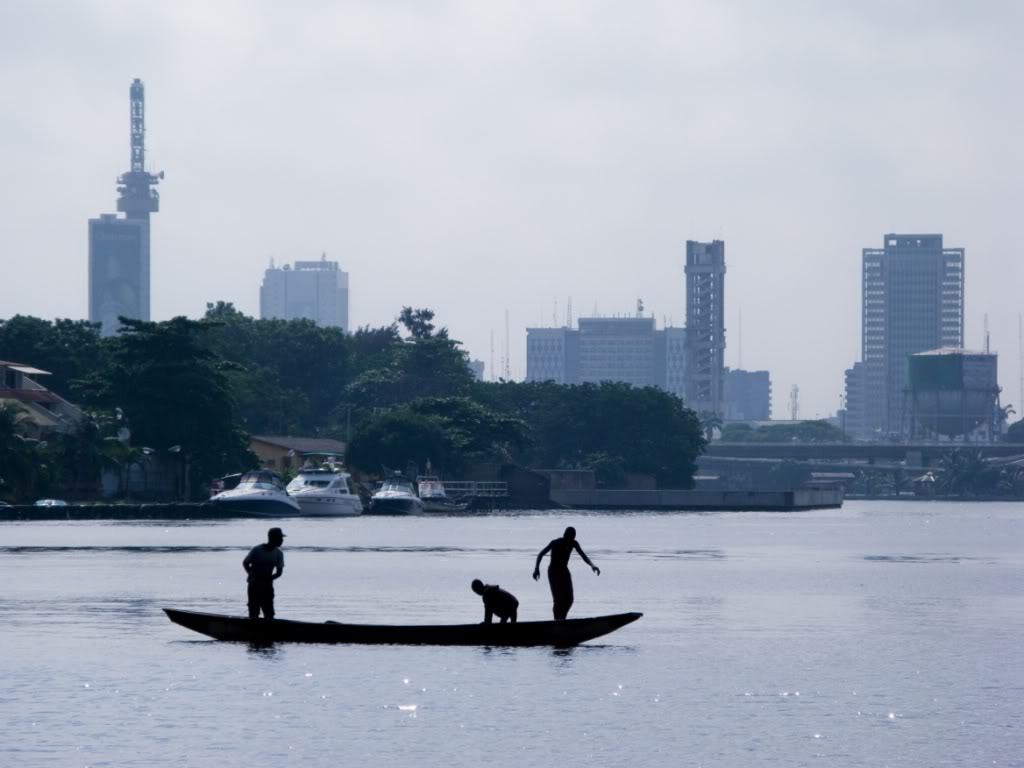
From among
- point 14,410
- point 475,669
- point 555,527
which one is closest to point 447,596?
point 475,669

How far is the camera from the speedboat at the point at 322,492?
150125mm

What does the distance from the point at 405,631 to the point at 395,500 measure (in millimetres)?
123106

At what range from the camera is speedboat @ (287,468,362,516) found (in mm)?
150125

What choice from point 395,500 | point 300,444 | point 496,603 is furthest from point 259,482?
point 496,603

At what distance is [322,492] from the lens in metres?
151

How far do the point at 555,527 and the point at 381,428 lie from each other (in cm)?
4310

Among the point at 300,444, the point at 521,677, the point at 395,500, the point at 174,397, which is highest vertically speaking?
the point at 174,397

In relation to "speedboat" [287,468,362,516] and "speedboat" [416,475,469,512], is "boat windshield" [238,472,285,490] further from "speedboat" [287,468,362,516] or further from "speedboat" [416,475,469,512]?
"speedboat" [416,475,469,512]

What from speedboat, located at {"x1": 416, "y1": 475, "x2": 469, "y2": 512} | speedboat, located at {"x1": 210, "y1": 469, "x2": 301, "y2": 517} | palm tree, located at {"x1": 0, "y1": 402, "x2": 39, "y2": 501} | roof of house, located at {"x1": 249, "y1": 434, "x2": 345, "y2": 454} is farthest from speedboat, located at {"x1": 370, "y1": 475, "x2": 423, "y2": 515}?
palm tree, located at {"x1": 0, "y1": 402, "x2": 39, "y2": 501}

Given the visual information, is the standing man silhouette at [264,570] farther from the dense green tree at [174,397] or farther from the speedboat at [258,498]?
the dense green tree at [174,397]

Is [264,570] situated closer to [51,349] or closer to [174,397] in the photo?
[174,397]

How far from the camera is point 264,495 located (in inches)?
5433

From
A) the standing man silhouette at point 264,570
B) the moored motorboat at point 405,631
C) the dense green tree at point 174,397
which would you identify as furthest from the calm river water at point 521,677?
the dense green tree at point 174,397

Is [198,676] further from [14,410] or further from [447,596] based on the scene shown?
[14,410]
